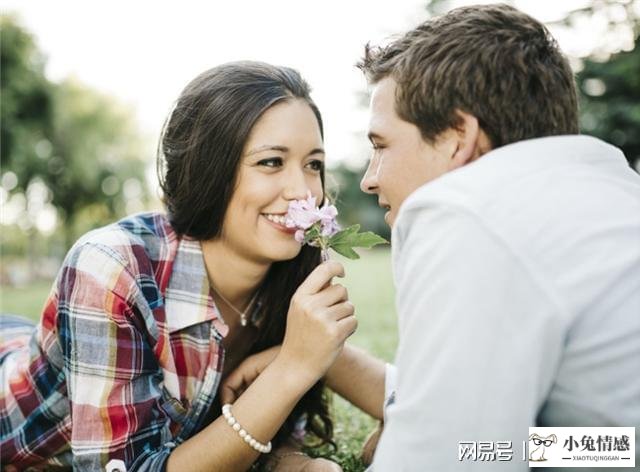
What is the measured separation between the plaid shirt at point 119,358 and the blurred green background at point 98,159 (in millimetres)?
1097

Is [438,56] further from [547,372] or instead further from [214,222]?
[214,222]

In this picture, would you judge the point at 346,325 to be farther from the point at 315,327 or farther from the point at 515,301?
the point at 515,301

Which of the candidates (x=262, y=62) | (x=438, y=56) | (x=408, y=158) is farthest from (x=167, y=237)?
(x=438, y=56)

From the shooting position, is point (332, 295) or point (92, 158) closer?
point (332, 295)

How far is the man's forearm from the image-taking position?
12.4ft

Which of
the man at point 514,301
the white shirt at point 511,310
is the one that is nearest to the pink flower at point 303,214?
the man at point 514,301

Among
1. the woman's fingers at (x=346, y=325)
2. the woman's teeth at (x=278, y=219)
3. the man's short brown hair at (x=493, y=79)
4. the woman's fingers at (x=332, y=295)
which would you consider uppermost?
the man's short brown hair at (x=493, y=79)

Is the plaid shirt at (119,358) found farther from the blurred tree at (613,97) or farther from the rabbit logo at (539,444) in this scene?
the blurred tree at (613,97)

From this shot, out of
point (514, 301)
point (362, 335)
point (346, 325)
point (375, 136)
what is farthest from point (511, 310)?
point (362, 335)

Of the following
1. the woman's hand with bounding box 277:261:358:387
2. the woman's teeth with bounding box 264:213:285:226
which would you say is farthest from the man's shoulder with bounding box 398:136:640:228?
the woman's teeth with bounding box 264:213:285:226

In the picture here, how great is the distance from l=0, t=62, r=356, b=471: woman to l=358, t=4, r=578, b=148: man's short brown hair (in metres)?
0.84

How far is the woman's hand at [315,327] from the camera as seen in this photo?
268 centimetres

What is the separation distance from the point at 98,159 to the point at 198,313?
3754cm

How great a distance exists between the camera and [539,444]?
1804 mm
